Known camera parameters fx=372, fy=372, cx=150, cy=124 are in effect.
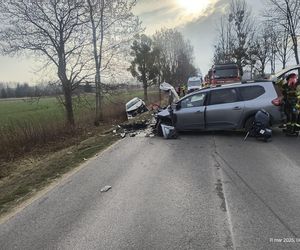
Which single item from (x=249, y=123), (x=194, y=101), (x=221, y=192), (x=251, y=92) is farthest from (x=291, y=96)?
(x=221, y=192)

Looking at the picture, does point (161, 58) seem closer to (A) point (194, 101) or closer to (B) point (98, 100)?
(B) point (98, 100)

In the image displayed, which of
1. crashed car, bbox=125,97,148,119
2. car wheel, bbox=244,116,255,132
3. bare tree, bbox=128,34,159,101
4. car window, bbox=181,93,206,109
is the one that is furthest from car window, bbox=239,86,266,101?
bare tree, bbox=128,34,159,101

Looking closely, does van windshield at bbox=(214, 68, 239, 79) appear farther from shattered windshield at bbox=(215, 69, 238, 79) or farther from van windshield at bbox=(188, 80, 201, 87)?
van windshield at bbox=(188, 80, 201, 87)

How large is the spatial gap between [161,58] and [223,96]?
133 feet

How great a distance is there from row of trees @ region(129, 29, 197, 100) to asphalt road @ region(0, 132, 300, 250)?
19.6 metres

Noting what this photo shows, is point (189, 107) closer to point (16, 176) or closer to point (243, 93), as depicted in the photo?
point (243, 93)

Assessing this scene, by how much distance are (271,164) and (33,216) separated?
5.27 metres

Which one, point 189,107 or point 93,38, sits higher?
point 93,38

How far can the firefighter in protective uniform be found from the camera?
12125 millimetres

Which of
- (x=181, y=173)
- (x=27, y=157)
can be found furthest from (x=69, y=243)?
(x=27, y=157)

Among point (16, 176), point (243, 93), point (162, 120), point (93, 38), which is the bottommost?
point (16, 176)

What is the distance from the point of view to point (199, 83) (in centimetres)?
4481

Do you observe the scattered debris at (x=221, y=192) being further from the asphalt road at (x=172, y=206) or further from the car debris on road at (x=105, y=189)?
the car debris on road at (x=105, y=189)

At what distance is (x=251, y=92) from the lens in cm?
1266
